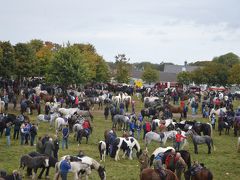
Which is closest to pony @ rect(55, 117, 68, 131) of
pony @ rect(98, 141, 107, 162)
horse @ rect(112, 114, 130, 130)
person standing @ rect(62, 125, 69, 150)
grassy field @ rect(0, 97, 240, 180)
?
grassy field @ rect(0, 97, 240, 180)

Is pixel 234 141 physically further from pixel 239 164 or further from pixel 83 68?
pixel 83 68

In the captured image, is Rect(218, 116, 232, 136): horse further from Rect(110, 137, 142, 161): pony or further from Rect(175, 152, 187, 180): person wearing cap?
Rect(175, 152, 187, 180): person wearing cap

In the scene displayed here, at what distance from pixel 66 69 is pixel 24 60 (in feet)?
Result: 24.5

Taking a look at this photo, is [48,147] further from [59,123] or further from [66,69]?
[66,69]

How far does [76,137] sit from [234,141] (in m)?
11.1

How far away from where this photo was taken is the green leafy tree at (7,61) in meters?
46.2

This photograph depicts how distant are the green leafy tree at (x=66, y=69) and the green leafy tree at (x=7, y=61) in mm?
4191

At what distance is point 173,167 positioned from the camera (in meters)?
17.7

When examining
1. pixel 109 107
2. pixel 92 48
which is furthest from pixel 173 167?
pixel 92 48

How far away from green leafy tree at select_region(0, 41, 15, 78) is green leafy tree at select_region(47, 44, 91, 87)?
165 inches

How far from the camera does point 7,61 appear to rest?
4650 cm

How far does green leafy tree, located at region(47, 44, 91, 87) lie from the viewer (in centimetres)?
4706

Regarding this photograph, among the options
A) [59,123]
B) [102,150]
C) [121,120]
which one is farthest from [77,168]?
[121,120]

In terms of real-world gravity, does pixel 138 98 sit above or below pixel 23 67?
below
